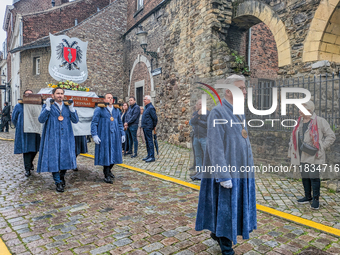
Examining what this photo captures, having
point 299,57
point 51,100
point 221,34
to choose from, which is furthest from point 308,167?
point 221,34

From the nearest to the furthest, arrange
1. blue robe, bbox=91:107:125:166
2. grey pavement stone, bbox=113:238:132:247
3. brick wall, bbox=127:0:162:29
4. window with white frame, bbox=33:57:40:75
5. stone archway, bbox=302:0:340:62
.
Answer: grey pavement stone, bbox=113:238:132:247, blue robe, bbox=91:107:125:166, stone archway, bbox=302:0:340:62, brick wall, bbox=127:0:162:29, window with white frame, bbox=33:57:40:75

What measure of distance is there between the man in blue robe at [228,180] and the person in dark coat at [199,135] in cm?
309

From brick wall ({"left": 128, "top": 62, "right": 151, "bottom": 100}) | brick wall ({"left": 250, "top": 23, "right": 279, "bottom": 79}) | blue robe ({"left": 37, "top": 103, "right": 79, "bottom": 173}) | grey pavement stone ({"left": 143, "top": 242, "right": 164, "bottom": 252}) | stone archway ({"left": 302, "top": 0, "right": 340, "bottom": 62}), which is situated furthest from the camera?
brick wall ({"left": 128, "top": 62, "right": 151, "bottom": 100})

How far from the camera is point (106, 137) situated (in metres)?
5.34

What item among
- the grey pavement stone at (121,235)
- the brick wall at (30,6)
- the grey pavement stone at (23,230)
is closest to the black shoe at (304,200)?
the grey pavement stone at (121,235)

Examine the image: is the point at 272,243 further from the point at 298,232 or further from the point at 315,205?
the point at 315,205

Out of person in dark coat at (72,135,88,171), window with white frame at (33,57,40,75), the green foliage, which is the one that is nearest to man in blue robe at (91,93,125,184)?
person in dark coat at (72,135,88,171)

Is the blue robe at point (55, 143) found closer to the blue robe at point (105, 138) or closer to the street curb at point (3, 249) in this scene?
the blue robe at point (105, 138)

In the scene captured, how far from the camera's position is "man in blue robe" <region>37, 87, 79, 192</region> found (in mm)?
4695

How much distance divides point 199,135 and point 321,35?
3807mm

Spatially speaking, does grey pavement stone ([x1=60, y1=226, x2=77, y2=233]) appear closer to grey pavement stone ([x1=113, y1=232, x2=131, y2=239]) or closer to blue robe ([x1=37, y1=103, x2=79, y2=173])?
grey pavement stone ([x1=113, y1=232, x2=131, y2=239])

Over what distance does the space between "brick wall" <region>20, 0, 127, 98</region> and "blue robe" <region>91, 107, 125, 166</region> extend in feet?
39.9

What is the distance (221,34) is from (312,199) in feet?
22.8

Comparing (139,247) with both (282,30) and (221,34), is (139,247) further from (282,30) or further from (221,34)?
(221,34)
